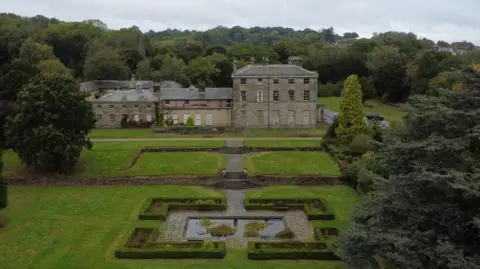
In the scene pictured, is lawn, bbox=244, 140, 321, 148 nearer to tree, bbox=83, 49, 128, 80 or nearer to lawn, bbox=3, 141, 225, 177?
lawn, bbox=3, 141, 225, 177

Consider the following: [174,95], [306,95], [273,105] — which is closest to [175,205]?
[273,105]

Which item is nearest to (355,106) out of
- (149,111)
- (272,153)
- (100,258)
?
(272,153)

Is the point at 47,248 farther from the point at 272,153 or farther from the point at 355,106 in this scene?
the point at 355,106

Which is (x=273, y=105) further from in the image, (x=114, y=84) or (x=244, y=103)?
(x=114, y=84)

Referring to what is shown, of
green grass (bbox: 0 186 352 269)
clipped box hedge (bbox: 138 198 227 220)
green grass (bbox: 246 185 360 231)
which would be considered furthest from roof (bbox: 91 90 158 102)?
clipped box hedge (bbox: 138 198 227 220)

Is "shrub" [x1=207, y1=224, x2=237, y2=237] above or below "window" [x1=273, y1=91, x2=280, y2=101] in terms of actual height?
below

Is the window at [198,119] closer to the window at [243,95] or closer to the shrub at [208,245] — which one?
the window at [243,95]
